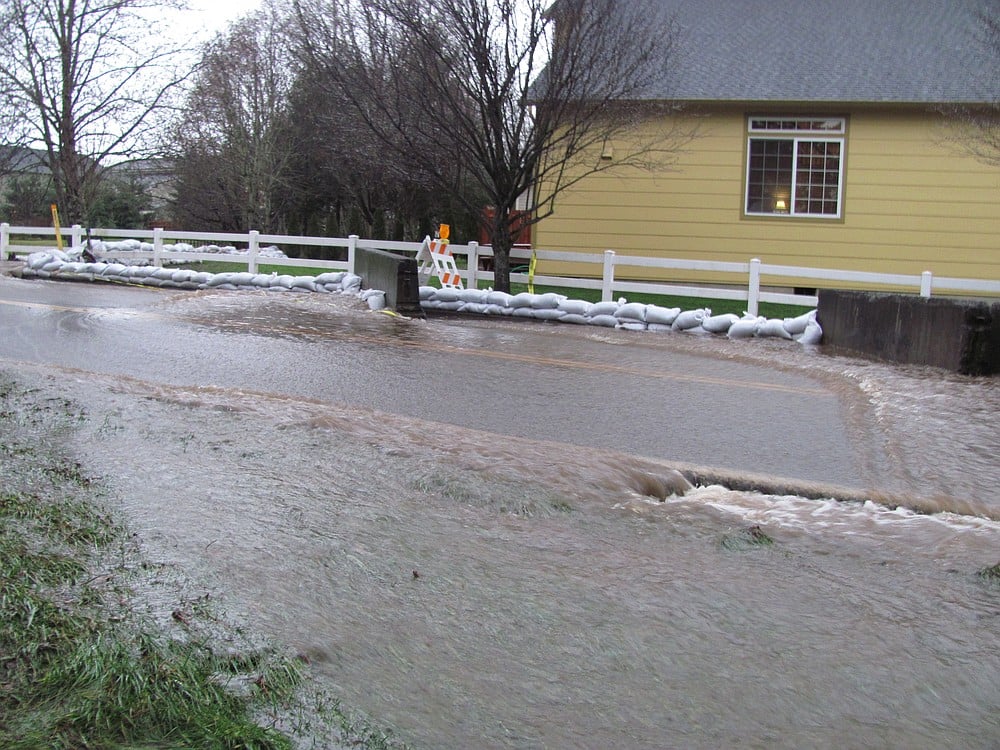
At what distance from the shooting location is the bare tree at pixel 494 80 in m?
14.9

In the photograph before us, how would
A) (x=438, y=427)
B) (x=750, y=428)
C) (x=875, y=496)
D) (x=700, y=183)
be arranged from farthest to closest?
1. (x=700, y=183)
2. (x=750, y=428)
3. (x=438, y=427)
4. (x=875, y=496)

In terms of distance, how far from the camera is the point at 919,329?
10.2 m

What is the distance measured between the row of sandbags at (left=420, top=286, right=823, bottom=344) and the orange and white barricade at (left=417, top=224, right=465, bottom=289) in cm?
146

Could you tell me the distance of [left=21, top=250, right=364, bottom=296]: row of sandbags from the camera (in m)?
17.2

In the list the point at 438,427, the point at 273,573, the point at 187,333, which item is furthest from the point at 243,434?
the point at 187,333

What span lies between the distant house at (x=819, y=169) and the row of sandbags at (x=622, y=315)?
441cm

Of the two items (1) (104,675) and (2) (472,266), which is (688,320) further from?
(1) (104,675)

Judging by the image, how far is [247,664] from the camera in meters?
3.15

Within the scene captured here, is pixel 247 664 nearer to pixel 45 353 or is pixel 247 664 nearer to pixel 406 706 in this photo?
pixel 406 706

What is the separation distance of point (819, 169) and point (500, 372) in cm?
1145

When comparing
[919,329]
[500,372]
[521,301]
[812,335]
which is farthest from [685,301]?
[500,372]

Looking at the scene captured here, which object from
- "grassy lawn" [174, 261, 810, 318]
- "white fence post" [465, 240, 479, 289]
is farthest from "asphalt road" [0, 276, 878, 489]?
"grassy lawn" [174, 261, 810, 318]

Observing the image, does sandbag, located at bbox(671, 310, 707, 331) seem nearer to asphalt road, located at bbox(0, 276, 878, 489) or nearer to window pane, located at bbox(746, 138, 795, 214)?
asphalt road, located at bbox(0, 276, 878, 489)

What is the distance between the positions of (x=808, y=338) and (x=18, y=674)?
11061mm
